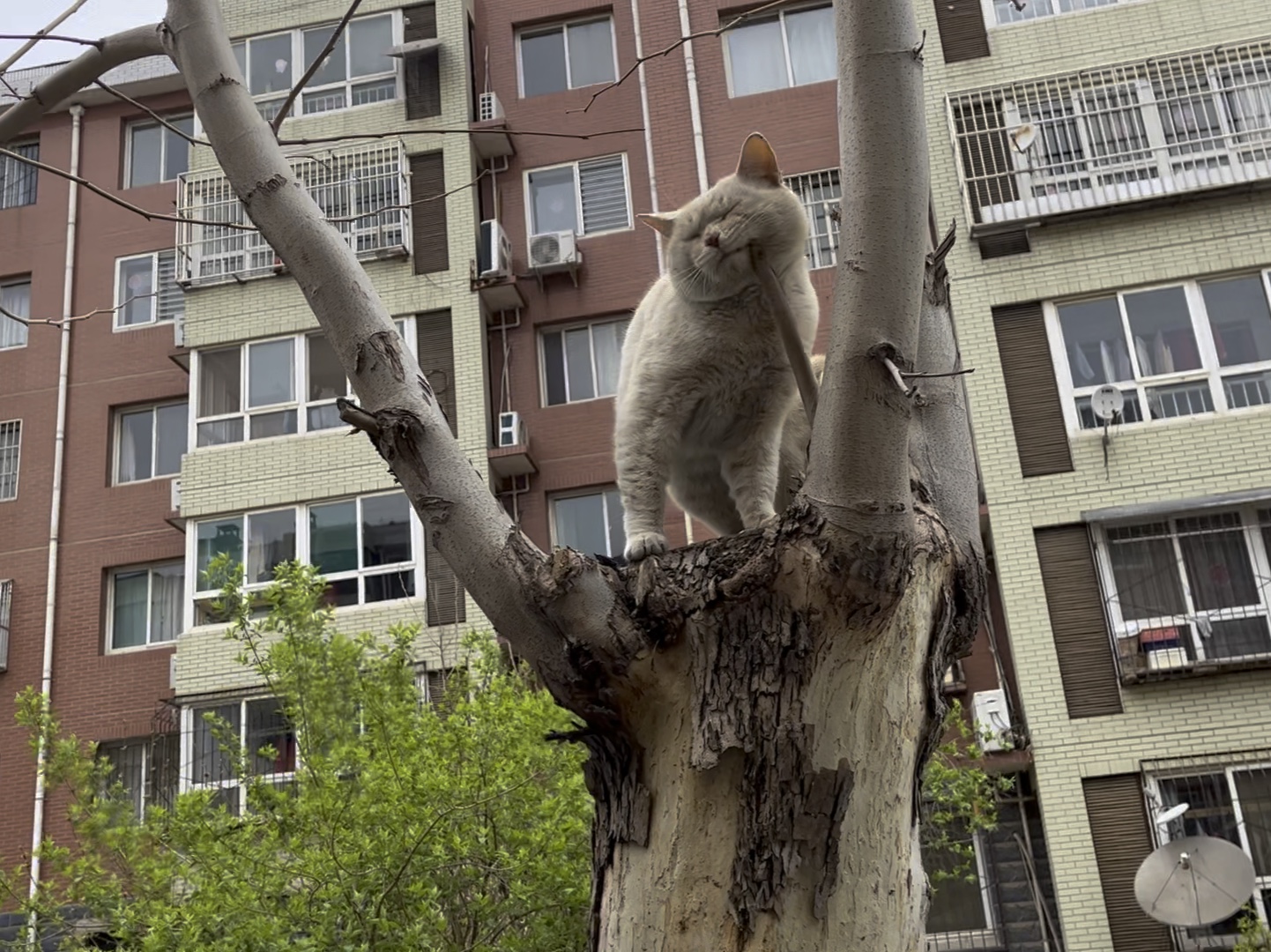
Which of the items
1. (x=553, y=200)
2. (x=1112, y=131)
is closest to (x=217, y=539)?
(x=553, y=200)

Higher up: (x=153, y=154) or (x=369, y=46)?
(x=369, y=46)

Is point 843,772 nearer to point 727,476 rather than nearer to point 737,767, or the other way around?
point 737,767

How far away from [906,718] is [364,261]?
16869mm

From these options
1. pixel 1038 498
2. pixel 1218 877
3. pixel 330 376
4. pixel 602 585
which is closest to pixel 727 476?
pixel 602 585

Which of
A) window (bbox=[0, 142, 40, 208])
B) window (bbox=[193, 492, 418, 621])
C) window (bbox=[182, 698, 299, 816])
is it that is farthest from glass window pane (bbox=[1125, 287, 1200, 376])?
window (bbox=[0, 142, 40, 208])

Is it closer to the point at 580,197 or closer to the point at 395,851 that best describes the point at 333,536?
the point at 580,197

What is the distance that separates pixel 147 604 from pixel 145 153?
810cm

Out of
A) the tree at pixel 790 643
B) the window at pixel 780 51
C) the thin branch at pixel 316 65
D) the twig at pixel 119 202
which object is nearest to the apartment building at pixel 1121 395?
the window at pixel 780 51

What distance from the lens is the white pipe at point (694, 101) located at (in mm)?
18125

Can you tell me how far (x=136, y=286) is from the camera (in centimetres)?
2036

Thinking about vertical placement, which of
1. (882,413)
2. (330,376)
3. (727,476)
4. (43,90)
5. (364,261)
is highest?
(364,261)

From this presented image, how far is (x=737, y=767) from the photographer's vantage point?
2.72 m

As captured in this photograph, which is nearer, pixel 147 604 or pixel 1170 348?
pixel 1170 348

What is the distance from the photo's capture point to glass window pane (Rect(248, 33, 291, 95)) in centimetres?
2033
